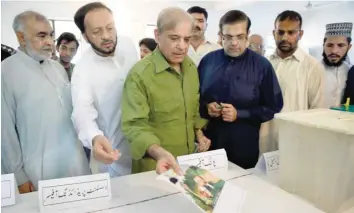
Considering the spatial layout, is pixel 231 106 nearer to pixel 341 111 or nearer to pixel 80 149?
pixel 341 111

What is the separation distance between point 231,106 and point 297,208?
1.70ft

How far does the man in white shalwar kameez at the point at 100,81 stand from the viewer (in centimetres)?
106

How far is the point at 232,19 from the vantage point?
1252 mm


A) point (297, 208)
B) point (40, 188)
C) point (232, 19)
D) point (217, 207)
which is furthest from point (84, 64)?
point (297, 208)

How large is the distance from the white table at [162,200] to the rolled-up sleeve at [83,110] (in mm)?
190

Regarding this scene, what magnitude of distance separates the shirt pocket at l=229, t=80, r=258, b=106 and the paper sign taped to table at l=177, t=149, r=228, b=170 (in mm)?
348

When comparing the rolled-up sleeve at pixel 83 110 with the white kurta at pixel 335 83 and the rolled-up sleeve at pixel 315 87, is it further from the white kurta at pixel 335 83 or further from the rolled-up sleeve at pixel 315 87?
the white kurta at pixel 335 83

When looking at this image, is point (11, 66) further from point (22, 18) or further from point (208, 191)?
point (208, 191)

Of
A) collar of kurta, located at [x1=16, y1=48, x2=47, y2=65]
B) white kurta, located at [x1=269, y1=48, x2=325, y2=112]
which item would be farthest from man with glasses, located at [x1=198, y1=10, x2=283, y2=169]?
collar of kurta, located at [x1=16, y1=48, x2=47, y2=65]

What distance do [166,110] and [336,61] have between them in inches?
60.3

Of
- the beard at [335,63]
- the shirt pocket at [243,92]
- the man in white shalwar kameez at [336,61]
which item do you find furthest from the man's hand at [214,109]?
the beard at [335,63]

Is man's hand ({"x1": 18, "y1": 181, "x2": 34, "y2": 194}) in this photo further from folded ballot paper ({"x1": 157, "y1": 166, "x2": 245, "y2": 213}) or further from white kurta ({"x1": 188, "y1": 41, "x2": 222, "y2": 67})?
white kurta ({"x1": 188, "y1": 41, "x2": 222, "y2": 67})

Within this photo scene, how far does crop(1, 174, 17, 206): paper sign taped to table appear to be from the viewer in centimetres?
78

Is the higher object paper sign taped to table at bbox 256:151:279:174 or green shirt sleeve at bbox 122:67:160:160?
green shirt sleeve at bbox 122:67:160:160
